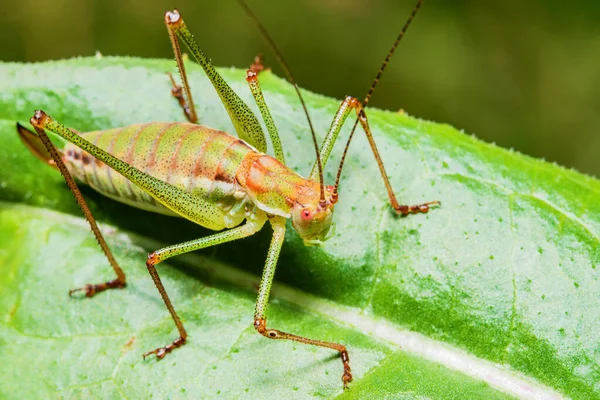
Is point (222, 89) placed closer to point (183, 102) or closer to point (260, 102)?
point (260, 102)

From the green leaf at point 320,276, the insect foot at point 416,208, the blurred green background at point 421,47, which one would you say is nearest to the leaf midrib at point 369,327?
the green leaf at point 320,276

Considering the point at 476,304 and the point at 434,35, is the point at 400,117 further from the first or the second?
the point at 434,35

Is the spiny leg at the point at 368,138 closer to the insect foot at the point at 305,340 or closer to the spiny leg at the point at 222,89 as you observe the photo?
the spiny leg at the point at 222,89

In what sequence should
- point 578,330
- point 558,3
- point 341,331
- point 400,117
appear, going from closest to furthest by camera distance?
point 578,330 → point 341,331 → point 400,117 → point 558,3

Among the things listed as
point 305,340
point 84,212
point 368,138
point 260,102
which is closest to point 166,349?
point 305,340

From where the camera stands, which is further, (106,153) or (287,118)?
(287,118)

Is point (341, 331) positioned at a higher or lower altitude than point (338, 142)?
lower

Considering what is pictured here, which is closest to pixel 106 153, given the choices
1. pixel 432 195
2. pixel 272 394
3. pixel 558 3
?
pixel 272 394
